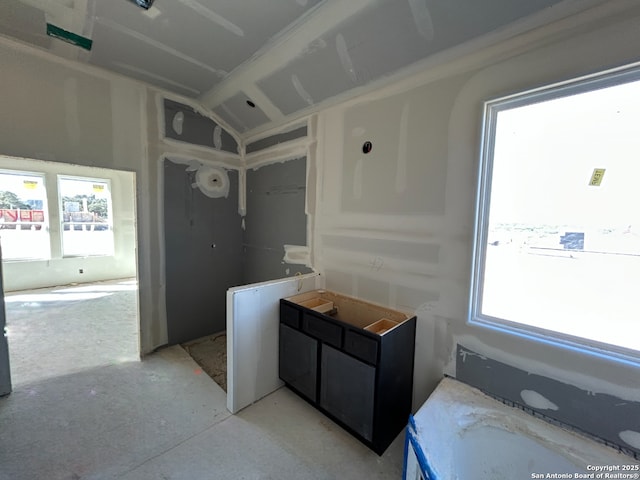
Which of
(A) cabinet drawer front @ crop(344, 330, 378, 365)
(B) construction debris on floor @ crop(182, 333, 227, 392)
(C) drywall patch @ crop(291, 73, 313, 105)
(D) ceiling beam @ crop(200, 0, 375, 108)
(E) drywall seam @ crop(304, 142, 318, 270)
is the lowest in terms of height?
(B) construction debris on floor @ crop(182, 333, 227, 392)

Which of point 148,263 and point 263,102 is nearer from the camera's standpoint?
point 263,102

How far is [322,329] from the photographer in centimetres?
187

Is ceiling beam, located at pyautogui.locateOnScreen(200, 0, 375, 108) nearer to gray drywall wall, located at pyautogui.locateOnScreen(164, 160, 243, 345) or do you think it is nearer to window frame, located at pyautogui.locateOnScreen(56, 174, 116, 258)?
gray drywall wall, located at pyautogui.locateOnScreen(164, 160, 243, 345)

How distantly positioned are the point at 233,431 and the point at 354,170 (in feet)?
7.26


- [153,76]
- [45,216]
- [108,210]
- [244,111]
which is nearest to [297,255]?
[244,111]

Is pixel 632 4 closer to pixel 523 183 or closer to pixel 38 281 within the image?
pixel 523 183

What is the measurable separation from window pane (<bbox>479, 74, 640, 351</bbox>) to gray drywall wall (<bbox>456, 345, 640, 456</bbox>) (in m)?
0.29

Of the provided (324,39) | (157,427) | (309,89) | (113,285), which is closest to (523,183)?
(324,39)

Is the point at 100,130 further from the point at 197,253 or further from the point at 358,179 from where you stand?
the point at 358,179

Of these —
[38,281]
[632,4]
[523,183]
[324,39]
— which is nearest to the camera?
[632,4]

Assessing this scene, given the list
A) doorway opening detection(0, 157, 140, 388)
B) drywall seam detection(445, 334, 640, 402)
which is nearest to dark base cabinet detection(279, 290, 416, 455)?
drywall seam detection(445, 334, 640, 402)

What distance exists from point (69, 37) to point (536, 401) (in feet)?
13.0

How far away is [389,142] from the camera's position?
6.50 ft

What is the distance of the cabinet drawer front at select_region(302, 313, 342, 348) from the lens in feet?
5.83
